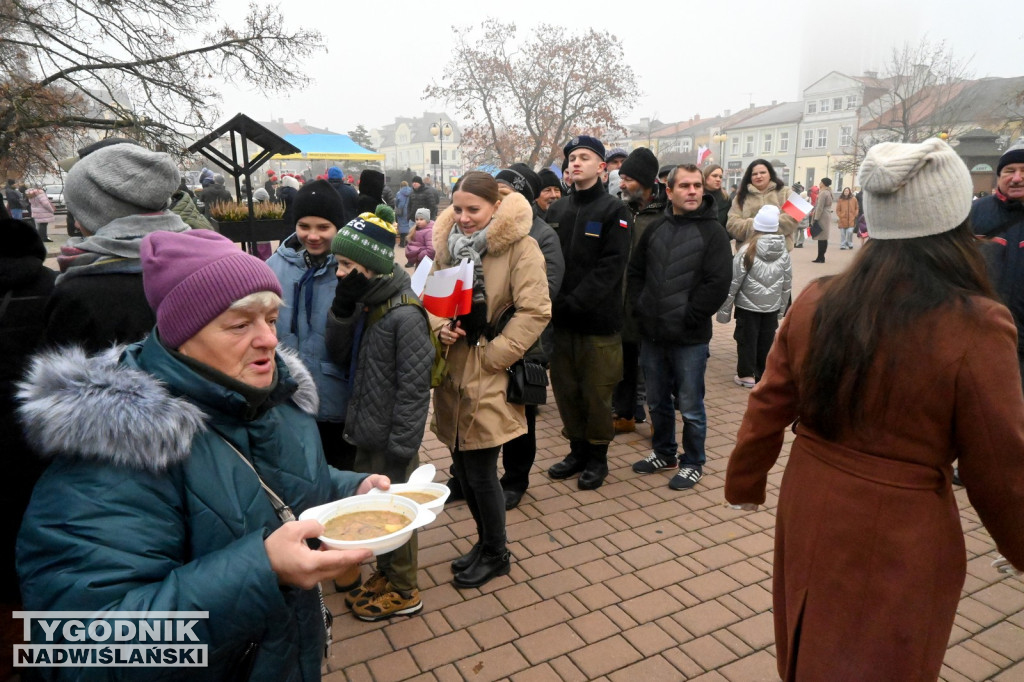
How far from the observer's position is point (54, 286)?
7.43ft

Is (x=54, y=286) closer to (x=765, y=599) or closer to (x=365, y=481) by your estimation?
(x=365, y=481)

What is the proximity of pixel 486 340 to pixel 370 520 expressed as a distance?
1.92m

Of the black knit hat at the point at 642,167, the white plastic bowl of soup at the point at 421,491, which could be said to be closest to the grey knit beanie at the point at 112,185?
the white plastic bowl of soup at the point at 421,491

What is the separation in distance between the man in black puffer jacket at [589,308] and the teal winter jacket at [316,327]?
5.57ft

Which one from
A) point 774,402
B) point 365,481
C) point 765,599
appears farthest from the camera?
point 765,599

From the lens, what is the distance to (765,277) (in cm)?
641

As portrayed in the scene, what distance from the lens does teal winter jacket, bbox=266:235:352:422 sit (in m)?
3.15

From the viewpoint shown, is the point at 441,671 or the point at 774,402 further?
the point at 441,671

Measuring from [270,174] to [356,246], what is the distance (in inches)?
791

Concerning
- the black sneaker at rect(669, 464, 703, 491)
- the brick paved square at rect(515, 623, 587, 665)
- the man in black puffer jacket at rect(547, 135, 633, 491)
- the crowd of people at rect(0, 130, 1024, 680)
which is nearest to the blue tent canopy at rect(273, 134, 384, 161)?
the man in black puffer jacket at rect(547, 135, 633, 491)

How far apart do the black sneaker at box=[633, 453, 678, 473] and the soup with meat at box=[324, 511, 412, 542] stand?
139 inches

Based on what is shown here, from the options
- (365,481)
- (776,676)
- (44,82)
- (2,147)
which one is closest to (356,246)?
(365,481)

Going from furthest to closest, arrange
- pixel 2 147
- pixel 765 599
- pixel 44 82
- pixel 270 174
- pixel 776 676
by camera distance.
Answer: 1. pixel 270 174
2. pixel 44 82
3. pixel 2 147
4. pixel 765 599
5. pixel 776 676

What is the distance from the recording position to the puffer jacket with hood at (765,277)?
6418 millimetres
